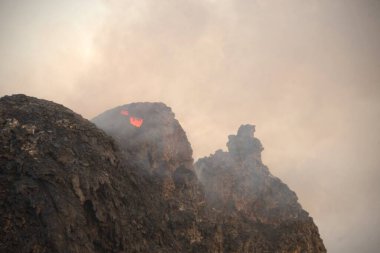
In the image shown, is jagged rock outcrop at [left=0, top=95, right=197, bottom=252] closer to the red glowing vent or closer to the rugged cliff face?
the rugged cliff face

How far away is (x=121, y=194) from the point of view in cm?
7412

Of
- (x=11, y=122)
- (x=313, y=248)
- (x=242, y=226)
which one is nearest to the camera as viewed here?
(x=11, y=122)

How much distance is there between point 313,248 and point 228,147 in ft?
193

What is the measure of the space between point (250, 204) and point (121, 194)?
75.4m

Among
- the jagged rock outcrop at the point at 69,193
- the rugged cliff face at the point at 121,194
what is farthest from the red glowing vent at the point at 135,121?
the jagged rock outcrop at the point at 69,193

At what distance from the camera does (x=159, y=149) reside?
365 feet

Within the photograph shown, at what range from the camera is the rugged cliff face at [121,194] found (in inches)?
2229

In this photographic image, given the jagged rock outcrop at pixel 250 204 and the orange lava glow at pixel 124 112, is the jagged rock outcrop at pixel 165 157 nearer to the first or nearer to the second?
the orange lava glow at pixel 124 112

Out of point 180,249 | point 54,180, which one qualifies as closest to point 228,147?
point 180,249

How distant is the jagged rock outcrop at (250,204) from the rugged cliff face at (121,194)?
449mm

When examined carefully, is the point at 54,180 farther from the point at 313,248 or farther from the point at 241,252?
the point at 313,248

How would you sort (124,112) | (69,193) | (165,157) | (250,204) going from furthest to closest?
(250,204), (124,112), (165,157), (69,193)

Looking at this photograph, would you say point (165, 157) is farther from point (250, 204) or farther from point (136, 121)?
point (250, 204)

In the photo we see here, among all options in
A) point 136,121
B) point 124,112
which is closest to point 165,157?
point 136,121
